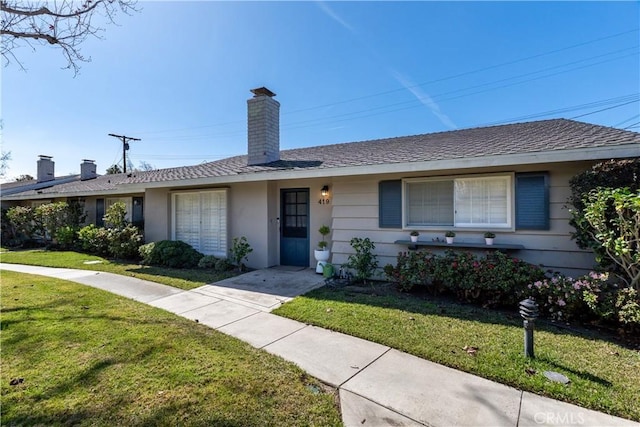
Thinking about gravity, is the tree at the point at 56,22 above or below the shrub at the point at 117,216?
above

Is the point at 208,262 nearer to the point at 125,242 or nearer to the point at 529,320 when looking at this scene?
the point at 125,242

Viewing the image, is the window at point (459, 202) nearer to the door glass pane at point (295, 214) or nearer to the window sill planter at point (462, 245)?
the window sill planter at point (462, 245)

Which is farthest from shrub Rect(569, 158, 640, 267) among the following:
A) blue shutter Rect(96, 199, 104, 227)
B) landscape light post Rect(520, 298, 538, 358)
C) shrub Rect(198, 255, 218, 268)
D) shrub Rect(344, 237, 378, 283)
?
blue shutter Rect(96, 199, 104, 227)

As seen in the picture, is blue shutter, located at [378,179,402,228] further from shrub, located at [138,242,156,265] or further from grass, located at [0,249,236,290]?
shrub, located at [138,242,156,265]

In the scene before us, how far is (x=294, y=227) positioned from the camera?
8.74 m

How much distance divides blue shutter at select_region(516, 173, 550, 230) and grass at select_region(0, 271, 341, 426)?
4845 millimetres

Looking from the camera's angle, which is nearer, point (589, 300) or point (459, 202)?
point (589, 300)

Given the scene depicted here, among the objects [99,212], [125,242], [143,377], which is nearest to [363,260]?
[143,377]

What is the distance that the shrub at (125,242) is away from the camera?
1000 cm

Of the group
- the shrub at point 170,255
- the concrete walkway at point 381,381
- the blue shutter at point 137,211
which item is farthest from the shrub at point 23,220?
the concrete walkway at point 381,381

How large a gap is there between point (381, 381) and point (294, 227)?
6.10 metres

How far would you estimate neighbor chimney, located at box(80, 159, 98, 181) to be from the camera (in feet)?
65.1

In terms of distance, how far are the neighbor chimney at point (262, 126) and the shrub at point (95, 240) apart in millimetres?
6173

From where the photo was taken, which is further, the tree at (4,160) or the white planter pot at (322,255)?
the tree at (4,160)
